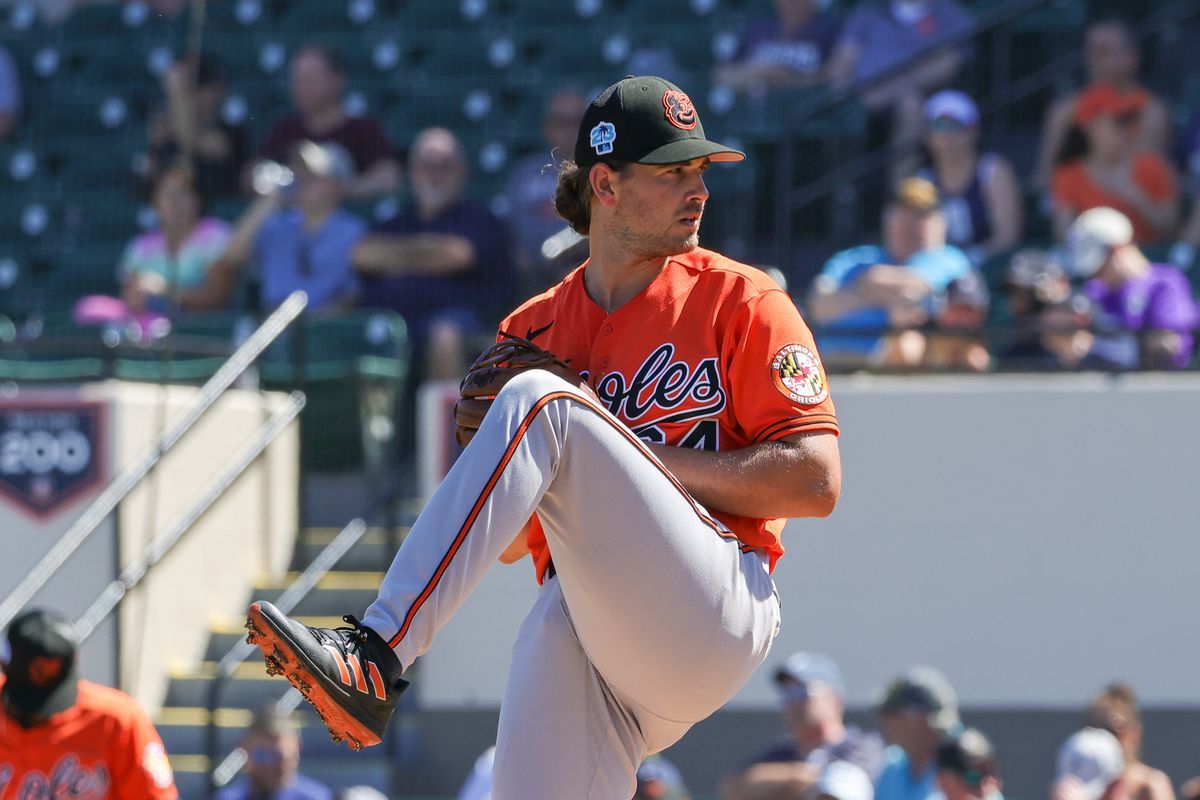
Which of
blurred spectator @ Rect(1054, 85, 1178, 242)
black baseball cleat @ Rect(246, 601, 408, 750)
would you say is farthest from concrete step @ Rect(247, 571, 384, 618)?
black baseball cleat @ Rect(246, 601, 408, 750)

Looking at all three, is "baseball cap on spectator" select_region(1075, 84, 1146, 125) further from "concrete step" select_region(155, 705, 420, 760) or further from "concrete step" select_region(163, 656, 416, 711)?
"concrete step" select_region(163, 656, 416, 711)

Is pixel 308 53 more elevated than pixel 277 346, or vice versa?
pixel 308 53

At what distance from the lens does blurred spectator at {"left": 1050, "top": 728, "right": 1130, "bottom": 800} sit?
22.4 ft

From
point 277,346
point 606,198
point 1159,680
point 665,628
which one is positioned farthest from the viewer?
point 277,346

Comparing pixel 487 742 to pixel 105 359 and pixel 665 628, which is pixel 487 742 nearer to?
pixel 105 359

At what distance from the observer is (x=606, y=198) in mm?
3836

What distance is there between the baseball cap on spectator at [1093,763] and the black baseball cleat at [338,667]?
13.7 feet

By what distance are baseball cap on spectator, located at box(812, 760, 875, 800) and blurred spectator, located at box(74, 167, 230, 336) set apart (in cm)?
498

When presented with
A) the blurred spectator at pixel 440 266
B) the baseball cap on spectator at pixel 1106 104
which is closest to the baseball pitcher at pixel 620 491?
the blurred spectator at pixel 440 266

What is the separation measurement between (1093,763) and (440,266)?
411 cm

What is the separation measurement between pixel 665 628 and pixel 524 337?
2.50ft

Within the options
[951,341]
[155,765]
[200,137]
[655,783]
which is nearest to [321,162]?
[200,137]

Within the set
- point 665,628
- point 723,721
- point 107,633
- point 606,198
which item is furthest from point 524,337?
point 107,633

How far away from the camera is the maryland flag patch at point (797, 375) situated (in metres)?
3.64
